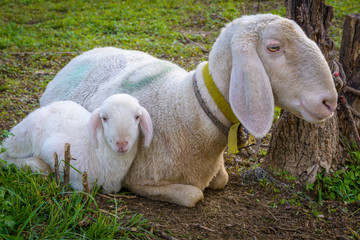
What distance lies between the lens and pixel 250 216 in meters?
3.21

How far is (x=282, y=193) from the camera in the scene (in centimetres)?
355

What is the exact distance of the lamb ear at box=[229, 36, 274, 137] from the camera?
104 inches

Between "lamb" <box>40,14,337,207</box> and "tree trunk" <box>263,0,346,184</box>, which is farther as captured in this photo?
"tree trunk" <box>263,0,346,184</box>

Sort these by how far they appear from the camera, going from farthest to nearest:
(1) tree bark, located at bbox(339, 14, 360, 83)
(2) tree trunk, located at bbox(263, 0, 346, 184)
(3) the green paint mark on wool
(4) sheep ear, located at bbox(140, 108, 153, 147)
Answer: (1) tree bark, located at bbox(339, 14, 360, 83) < (3) the green paint mark on wool < (2) tree trunk, located at bbox(263, 0, 346, 184) < (4) sheep ear, located at bbox(140, 108, 153, 147)

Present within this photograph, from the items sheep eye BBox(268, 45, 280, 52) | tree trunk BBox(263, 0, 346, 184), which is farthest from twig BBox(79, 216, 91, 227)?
tree trunk BBox(263, 0, 346, 184)

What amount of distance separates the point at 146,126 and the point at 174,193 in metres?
0.58

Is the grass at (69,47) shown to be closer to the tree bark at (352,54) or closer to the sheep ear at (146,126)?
the sheep ear at (146,126)

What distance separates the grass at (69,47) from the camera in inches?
105

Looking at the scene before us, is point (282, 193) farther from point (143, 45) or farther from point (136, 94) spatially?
point (143, 45)

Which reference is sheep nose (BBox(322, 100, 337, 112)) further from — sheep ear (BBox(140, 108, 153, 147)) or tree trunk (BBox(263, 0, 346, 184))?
sheep ear (BBox(140, 108, 153, 147))

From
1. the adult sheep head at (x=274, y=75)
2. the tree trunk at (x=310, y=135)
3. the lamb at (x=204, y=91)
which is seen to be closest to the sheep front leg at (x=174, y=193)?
the lamb at (x=204, y=91)

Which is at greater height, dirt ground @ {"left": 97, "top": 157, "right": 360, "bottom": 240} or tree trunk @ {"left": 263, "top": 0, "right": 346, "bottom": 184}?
tree trunk @ {"left": 263, "top": 0, "right": 346, "bottom": 184}

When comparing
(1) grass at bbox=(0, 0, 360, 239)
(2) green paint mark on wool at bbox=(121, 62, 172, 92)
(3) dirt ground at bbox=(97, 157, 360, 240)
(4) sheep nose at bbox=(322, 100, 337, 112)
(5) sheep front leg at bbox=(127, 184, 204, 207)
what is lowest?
Answer: (3) dirt ground at bbox=(97, 157, 360, 240)

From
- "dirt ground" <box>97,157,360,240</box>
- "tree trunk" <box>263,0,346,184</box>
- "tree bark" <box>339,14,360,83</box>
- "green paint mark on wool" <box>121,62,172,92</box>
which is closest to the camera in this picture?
"dirt ground" <box>97,157,360,240</box>
